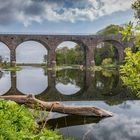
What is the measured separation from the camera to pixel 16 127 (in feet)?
24.6

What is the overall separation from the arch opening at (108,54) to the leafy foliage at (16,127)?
68.6 meters

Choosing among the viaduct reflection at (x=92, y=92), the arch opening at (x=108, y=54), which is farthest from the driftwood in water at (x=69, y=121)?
the arch opening at (x=108, y=54)

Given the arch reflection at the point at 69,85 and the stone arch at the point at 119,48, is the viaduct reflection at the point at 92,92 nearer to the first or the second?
the arch reflection at the point at 69,85

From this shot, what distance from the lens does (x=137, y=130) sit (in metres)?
11.8

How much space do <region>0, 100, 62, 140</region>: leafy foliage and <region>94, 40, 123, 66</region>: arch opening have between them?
6856cm

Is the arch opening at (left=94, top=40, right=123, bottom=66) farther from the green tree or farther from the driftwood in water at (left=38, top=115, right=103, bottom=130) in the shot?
the green tree

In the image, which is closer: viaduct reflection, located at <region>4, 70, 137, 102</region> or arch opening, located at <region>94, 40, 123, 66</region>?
viaduct reflection, located at <region>4, 70, 137, 102</region>

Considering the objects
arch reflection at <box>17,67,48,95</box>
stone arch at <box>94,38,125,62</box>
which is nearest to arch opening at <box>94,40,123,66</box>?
stone arch at <box>94,38,125,62</box>

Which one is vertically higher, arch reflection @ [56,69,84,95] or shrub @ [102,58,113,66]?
shrub @ [102,58,113,66]

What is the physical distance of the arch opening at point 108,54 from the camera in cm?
7664

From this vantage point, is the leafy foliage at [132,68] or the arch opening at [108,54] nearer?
the leafy foliage at [132,68]

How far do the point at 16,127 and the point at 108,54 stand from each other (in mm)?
77553

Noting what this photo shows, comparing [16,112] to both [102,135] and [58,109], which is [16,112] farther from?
[58,109]

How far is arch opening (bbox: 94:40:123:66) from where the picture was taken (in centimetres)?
7664
